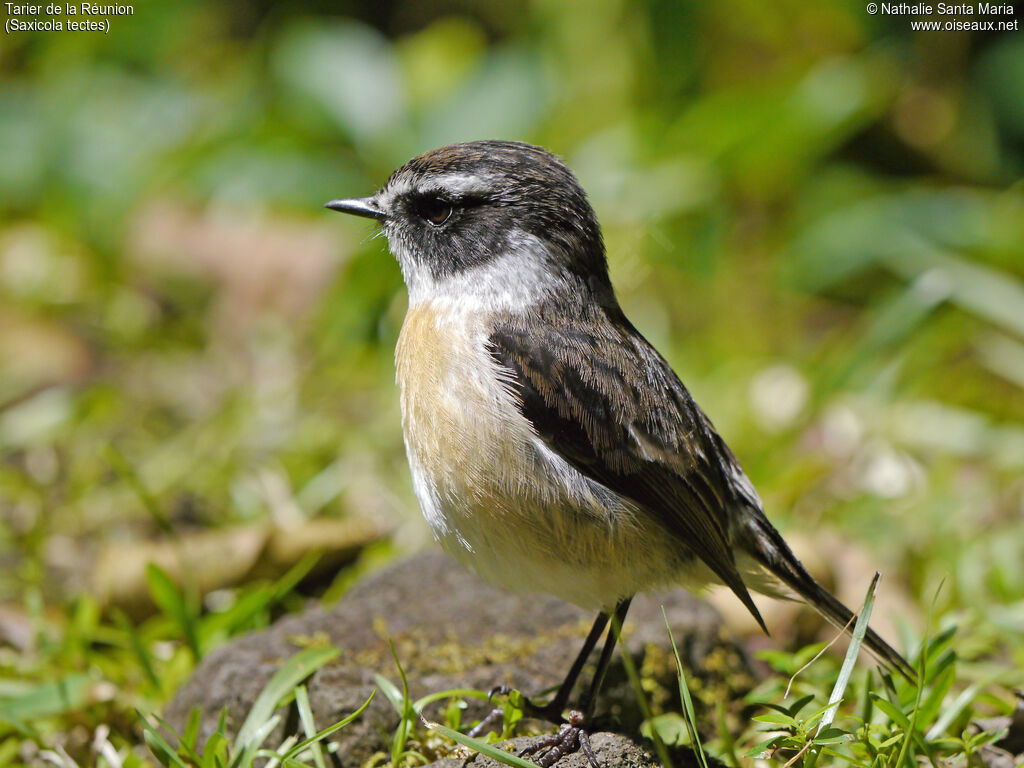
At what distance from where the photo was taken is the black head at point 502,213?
145 inches

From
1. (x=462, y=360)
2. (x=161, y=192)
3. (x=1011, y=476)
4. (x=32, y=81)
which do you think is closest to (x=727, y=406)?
(x=1011, y=476)

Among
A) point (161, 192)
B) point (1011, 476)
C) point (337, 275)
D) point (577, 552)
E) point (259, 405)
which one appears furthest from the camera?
point (161, 192)

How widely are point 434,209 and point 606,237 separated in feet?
9.49

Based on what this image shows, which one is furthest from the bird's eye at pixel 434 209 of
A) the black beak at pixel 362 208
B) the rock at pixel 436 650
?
the rock at pixel 436 650

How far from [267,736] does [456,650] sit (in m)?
0.73

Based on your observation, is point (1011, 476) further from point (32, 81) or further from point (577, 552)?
point (32, 81)

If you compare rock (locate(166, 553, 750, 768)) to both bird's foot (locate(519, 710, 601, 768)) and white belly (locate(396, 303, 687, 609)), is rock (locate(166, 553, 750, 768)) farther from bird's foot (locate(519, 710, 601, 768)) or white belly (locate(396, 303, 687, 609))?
white belly (locate(396, 303, 687, 609))

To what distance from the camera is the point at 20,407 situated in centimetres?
561

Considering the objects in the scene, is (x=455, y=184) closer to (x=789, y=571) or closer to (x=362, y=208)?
(x=362, y=208)

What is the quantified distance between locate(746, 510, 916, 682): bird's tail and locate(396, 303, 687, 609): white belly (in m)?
0.37

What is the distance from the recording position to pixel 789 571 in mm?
3541

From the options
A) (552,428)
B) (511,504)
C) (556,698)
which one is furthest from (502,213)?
(556,698)

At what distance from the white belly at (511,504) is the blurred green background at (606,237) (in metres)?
1.68

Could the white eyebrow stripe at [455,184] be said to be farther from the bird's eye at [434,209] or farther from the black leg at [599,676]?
the black leg at [599,676]
